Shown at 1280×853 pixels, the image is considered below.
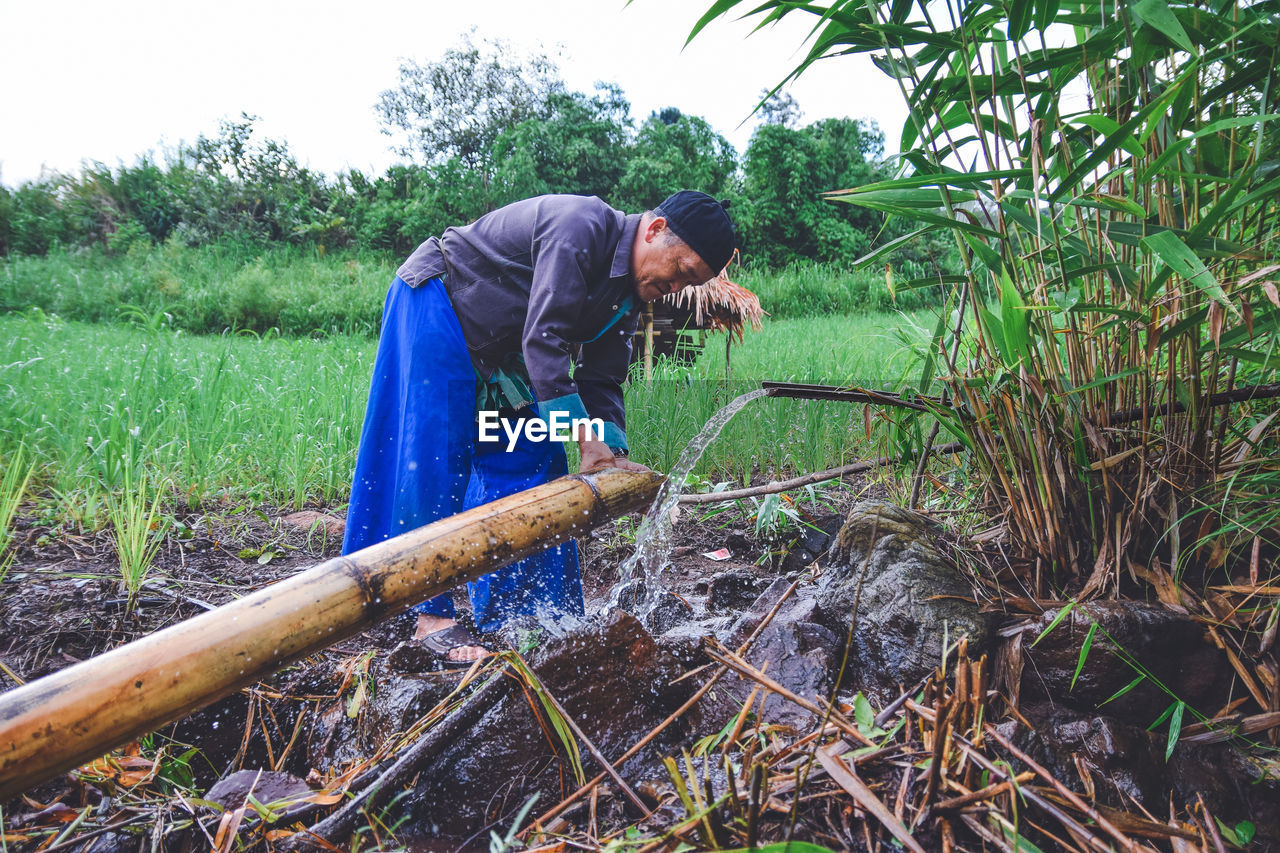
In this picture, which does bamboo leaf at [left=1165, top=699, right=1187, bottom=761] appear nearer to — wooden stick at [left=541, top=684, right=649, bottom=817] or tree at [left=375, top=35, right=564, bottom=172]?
wooden stick at [left=541, top=684, right=649, bottom=817]

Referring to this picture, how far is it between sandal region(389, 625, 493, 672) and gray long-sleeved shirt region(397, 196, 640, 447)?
0.72m

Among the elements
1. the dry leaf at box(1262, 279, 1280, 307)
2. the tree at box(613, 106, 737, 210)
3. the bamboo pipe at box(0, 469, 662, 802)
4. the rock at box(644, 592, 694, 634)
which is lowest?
the rock at box(644, 592, 694, 634)

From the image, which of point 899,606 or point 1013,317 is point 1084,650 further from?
point 1013,317

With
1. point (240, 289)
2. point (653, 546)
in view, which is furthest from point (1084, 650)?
point (240, 289)

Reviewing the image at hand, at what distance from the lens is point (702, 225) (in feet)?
6.76

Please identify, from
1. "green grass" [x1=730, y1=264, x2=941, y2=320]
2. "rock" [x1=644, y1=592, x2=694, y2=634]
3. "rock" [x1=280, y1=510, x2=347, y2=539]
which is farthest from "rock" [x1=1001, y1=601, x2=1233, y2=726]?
"green grass" [x1=730, y1=264, x2=941, y2=320]

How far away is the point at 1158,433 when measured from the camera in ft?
4.34

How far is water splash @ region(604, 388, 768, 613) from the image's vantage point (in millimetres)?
1964

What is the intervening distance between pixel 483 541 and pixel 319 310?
1229 centimetres

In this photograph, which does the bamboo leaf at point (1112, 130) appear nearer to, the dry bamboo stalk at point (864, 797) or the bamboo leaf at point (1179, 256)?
the bamboo leaf at point (1179, 256)

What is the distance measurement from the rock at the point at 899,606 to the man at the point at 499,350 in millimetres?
700

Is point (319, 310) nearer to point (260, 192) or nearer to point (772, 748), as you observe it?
point (260, 192)

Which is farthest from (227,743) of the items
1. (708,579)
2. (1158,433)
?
(1158,433)

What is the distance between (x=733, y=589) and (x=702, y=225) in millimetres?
1226
